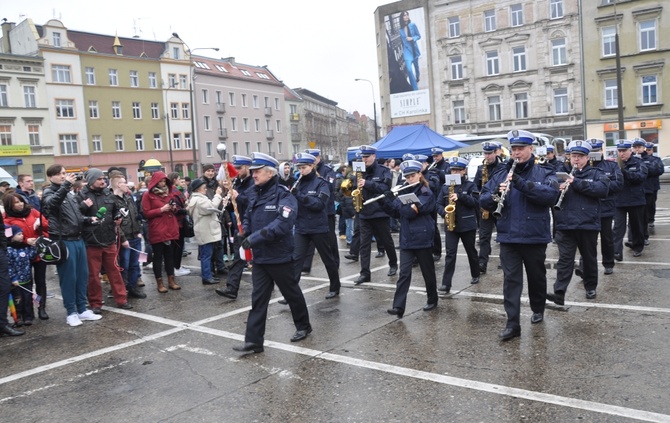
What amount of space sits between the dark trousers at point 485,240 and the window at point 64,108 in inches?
1888

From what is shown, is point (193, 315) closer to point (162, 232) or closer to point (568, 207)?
point (162, 232)

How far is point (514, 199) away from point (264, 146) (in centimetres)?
6525

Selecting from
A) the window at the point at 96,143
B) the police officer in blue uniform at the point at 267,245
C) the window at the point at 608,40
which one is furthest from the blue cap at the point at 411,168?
the window at the point at 96,143

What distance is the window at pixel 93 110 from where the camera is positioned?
2046 inches

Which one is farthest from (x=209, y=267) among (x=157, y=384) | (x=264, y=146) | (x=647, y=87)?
(x=264, y=146)

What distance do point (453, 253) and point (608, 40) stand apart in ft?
127

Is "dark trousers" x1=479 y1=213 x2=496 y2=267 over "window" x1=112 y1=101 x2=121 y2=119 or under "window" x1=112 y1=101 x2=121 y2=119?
under

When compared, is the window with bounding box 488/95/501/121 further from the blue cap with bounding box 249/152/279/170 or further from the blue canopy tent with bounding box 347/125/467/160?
the blue cap with bounding box 249/152/279/170

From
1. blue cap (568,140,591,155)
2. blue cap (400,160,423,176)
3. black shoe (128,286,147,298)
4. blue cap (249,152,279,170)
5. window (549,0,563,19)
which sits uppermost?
window (549,0,563,19)

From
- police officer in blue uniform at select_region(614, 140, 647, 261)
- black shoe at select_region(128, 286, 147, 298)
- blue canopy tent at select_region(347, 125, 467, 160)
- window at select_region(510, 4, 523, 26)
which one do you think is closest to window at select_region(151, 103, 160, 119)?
window at select_region(510, 4, 523, 26)

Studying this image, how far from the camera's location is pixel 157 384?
5254 millimetres

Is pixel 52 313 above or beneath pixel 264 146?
beneath

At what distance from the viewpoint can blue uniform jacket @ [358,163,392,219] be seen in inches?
346

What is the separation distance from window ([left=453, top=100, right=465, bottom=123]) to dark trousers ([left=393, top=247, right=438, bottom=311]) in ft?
141
